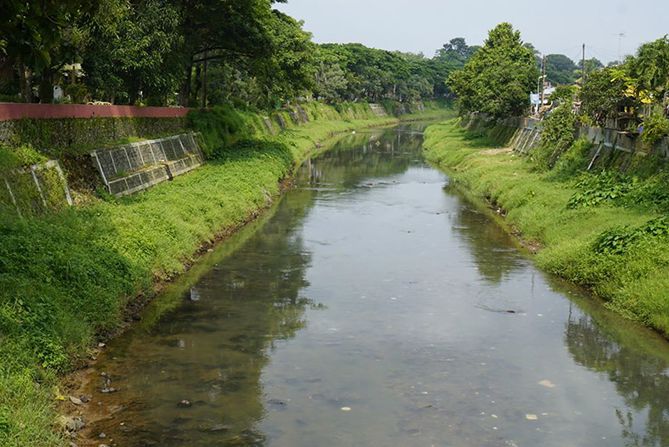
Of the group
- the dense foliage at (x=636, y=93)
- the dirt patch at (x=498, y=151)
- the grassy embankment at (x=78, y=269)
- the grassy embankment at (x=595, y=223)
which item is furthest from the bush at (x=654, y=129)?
the dirt patch at (x=498, y=151)

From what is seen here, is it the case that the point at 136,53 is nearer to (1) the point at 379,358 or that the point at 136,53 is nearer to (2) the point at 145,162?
(2) the point at 145,162

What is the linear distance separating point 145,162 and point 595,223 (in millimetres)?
16963

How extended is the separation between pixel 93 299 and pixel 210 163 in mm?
23070

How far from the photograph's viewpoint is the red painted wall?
1963cm

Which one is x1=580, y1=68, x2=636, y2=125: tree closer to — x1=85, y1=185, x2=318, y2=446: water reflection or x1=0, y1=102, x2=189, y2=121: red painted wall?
x1=85, y1=185, x2=318, y2=446: water reflection

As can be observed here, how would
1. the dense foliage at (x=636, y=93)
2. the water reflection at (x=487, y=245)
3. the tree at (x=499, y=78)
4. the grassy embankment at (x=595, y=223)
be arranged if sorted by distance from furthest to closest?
the tree at (x=499, y=78) < the dense foliage at (x=636, y=93) < the water reflection at (x=487, y=245) < the grassy embankment at (x=595, y=223)

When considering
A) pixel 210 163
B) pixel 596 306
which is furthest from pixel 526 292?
pixel 210 163

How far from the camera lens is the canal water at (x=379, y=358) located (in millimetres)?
11688

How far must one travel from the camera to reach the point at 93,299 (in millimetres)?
14953

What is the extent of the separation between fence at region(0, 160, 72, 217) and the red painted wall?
60.7 inches

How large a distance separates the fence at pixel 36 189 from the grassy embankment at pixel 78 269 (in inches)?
15.5

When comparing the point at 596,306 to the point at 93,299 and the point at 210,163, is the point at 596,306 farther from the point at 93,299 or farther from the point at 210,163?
the point at 210,163

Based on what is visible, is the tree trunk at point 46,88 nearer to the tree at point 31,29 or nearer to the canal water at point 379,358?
the canal water at point 379,358

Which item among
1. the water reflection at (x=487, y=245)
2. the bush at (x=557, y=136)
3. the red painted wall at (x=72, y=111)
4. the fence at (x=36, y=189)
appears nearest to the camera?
the fence at (x=36, y=189)
